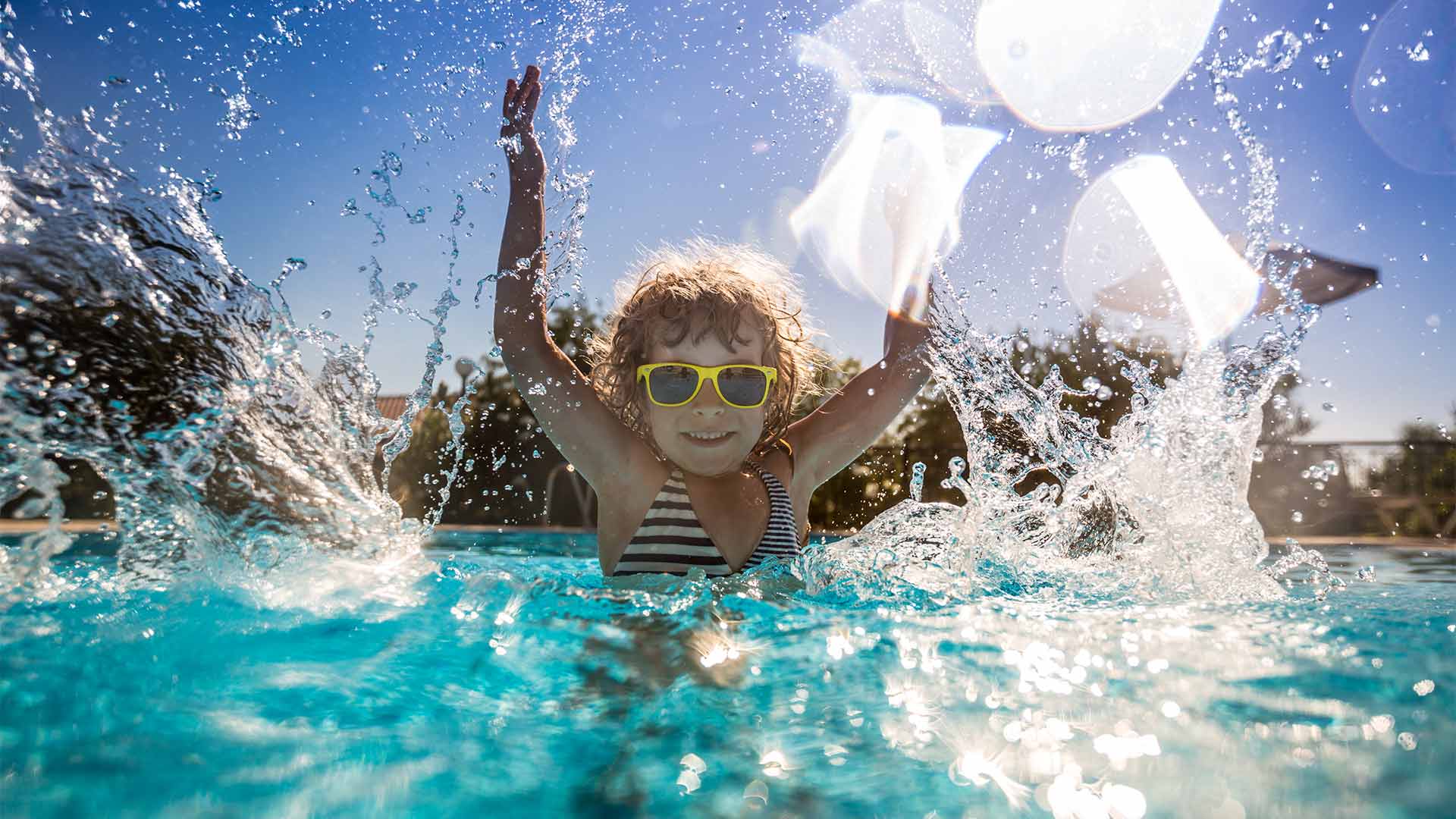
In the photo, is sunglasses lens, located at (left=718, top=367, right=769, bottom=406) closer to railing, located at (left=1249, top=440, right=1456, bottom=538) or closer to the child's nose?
the child's nose

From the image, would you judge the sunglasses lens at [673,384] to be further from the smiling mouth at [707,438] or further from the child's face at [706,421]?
the smiling mouth at [707,438]

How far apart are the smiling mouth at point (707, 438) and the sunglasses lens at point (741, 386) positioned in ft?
0.46

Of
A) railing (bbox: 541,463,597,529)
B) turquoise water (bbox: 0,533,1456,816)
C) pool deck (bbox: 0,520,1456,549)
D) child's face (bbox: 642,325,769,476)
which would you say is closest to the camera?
turquoise water (bbox: 0,533,1456,816)

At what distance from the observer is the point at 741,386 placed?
9.78 ft

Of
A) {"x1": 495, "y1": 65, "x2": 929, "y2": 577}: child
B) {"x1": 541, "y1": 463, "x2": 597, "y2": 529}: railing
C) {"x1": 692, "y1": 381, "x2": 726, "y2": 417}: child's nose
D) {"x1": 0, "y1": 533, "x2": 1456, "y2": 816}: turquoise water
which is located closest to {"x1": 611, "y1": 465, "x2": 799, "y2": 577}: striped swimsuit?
{"x1": 495, "y1": 65, "x2": 929, "y2": 577}: child

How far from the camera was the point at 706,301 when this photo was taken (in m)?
3.09

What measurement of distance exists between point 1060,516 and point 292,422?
3357mm

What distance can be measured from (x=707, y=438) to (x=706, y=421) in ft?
0.26

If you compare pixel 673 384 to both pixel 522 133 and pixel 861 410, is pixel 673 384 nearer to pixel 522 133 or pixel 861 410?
pixel 861 410

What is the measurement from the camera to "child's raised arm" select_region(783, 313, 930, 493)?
137 inches

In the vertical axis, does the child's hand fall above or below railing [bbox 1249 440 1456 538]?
above

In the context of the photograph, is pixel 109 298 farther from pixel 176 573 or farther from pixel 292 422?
pixel 176 573

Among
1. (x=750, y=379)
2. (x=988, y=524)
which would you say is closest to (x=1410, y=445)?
(x=988, y=524)

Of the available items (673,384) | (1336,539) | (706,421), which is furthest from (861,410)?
(1336,539)
